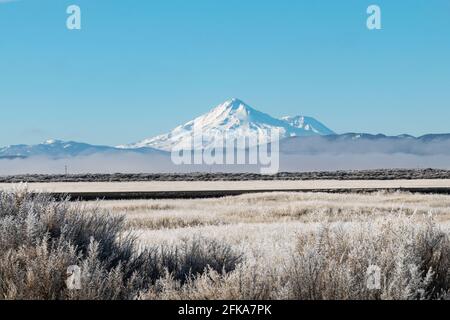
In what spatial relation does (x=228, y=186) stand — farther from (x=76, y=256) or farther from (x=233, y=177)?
(x=76, y=256)

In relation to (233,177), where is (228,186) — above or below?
above

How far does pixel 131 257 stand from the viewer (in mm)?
8977

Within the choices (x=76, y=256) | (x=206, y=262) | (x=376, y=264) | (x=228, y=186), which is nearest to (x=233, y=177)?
(x=228, y=186)

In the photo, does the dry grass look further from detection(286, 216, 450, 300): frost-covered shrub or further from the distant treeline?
the distant treeline

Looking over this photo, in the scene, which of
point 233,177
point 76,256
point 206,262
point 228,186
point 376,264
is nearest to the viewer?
point 376,264

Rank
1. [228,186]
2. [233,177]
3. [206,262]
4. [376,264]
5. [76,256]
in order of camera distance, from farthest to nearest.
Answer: [233,177] < [228,186] < [206,262] < [76,256] < [376,264]

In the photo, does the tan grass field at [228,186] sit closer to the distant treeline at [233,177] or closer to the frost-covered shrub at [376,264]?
the distant treeline at [233,177]

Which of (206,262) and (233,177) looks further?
(233,177)

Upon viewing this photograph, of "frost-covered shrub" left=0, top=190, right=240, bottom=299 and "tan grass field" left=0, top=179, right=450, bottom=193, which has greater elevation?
"frost-covered shrub" left=0, top=190, right=240, bottom=299

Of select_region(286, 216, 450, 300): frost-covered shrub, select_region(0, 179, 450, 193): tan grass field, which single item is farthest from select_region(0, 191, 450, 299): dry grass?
select_region(0, 179, 450, 193): tan grass field

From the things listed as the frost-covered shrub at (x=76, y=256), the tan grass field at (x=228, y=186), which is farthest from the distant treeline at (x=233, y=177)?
the frost-covered shrub at (x=76, y=256)

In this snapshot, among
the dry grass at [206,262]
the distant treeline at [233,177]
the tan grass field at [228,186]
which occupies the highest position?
the dry grass at [206,262]

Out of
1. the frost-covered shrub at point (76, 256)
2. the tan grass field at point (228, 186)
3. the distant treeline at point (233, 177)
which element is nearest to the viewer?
the frost-covered shrub at point (76, 256)
